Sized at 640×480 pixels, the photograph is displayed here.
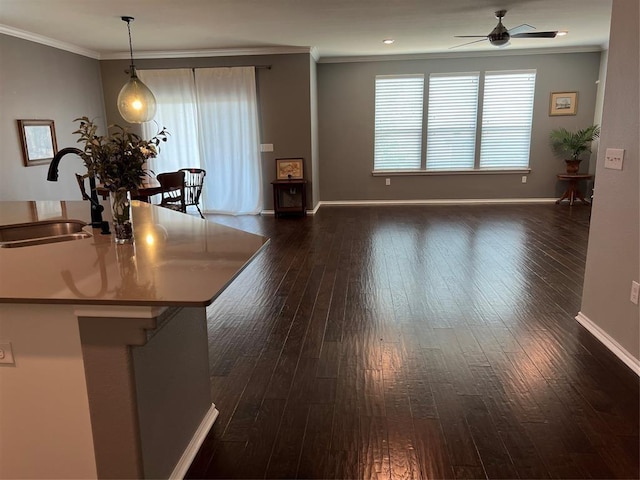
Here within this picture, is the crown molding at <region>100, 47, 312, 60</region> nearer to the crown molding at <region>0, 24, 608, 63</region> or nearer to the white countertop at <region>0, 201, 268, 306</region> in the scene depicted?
the crown molding at <region>0, 24, 608, 63</region>

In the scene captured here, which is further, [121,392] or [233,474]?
[233,474]

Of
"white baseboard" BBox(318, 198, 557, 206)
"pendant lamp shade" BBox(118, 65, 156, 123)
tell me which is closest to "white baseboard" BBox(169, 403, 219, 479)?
"pendant lamp shade" BBox(118, 65, 156, 123)

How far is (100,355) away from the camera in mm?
1406

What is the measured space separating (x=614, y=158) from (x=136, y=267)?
2.65 metres

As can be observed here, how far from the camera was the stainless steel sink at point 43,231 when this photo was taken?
2.35 meters

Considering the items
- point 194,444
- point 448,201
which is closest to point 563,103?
point 448,201

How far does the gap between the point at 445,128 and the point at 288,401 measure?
6598mm

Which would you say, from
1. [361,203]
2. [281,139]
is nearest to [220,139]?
[281,139]

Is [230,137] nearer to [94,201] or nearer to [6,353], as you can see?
[94,201]

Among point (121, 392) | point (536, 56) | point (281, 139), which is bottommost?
point (121, 392)

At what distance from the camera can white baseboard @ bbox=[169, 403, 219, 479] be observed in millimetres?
1741

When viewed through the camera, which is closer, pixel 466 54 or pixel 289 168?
pixel 289 168

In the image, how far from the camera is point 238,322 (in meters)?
3.21

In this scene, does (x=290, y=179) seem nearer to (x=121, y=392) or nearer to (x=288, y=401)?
(x=288, y=401)
